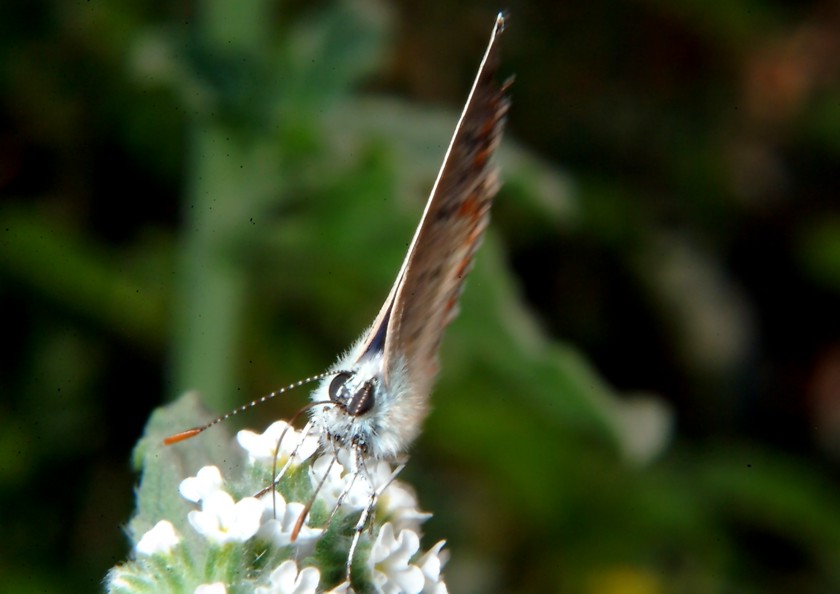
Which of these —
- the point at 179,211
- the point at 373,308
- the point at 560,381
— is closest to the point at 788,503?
the point at 560,381

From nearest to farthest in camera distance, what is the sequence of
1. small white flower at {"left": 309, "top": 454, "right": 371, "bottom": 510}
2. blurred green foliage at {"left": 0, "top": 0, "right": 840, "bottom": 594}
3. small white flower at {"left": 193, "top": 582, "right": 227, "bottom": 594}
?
small white flower at {"left": 193, "top": 582, "right": 227, "bottom": 594} → small white flower at {"left": 309, "top": 454, "right": 371, "bottom": 510} → blurred green foliage at {"left": 0, "top": 0, "right": 840, "bottom": 594}

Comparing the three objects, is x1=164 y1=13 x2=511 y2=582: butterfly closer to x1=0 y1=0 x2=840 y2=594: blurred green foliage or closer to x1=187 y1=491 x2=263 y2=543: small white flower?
x1=187 y1=491 x2=263 y2=543: small white flower

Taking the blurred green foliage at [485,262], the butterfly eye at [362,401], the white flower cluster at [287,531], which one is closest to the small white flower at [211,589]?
the white flower cluster at [287,531]

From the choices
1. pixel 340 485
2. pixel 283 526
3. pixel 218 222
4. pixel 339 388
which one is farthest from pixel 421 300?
pixel 218 222

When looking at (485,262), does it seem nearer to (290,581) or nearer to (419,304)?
(419,304)

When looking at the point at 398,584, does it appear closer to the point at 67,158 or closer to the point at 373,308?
the point at 373,308

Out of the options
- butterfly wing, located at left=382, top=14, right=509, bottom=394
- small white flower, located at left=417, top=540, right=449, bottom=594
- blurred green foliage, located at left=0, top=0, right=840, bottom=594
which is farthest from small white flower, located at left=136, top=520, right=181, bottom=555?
blurred green foliage, located at left=0, top=0, right=840, bottom=594
